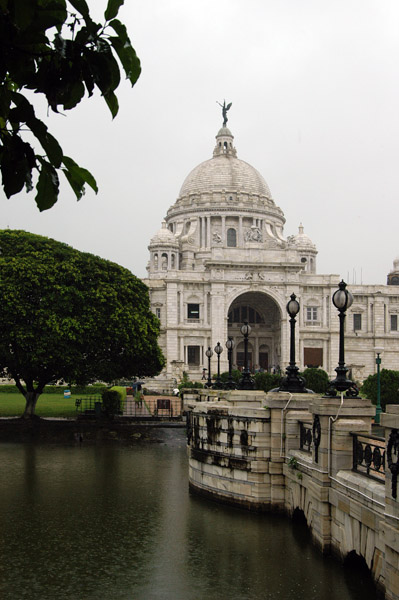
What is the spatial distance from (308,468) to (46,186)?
11.7 m

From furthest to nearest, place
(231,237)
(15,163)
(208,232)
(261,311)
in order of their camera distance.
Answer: (231,237), (208,232), (261,311), (15,163)

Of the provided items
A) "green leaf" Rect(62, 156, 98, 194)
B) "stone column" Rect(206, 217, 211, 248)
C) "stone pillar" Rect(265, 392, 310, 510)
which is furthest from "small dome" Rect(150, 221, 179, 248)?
"green leaf" Rect(62, 156, 98, 194)

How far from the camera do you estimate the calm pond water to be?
12.4 meters

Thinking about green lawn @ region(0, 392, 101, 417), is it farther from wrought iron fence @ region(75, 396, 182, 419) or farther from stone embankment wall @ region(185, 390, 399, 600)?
stone embankment wall @ region(185, 390, 399, 600)

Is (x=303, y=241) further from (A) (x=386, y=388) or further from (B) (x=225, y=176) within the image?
(A) (x=386, y=388)

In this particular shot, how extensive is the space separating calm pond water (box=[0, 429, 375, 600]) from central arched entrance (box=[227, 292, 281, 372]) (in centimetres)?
5922

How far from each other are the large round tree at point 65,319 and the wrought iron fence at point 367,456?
1046 inches

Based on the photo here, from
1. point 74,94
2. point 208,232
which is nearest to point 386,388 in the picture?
point 74,94

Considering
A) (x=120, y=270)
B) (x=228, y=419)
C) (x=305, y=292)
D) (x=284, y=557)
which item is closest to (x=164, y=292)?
(x=305, y=292)

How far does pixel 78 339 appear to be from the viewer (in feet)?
127

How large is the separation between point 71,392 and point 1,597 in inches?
2054

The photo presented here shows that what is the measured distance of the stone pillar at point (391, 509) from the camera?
9805mm

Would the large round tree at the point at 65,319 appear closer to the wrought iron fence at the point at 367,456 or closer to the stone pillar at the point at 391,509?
the wrought iron fence at the point at 367,456

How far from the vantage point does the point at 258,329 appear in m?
84.1
